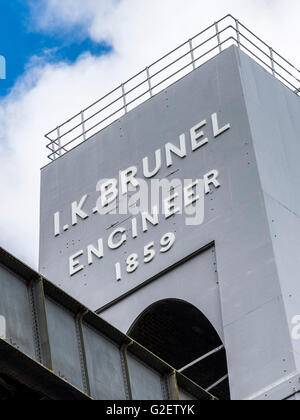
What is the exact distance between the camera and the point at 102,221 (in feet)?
105

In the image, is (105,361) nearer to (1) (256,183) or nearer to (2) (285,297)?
(2) (285,297)

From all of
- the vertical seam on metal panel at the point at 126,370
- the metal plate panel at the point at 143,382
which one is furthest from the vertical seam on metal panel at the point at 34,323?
the metal plate panel at the point at 143,382

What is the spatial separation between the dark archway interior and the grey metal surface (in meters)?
8.83

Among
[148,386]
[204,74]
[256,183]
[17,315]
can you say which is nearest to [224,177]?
[256,183]

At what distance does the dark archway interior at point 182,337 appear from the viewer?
30562mm

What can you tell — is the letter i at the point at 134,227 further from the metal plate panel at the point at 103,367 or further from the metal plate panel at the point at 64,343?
the metal plate panel at the point at 64,343

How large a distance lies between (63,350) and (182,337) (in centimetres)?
1309

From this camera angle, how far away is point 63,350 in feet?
63.4

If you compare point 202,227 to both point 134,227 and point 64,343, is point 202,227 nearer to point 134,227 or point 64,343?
point 134,227

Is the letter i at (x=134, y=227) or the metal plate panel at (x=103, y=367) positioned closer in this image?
the metal plate panel at (x=103, y=367)

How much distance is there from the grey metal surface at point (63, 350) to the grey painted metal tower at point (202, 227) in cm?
563

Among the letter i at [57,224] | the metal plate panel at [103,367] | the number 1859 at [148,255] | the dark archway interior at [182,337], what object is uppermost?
the letter i at [57,224]

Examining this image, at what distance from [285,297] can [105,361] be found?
24.9 ft

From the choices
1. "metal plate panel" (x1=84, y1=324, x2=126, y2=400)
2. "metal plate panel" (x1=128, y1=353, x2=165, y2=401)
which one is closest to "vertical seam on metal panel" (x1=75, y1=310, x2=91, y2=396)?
"metal plate panel" (x1=84, y1=324, x2=126, y2=400)
